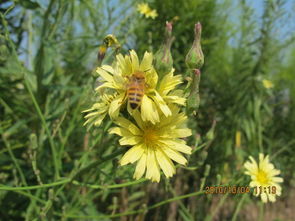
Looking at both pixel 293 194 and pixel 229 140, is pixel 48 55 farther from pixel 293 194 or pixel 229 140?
pixel 293 194

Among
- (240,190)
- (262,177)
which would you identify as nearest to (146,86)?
(240,190)

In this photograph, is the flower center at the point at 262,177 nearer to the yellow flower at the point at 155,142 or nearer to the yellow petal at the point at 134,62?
the yellow flower at the point at 155,142

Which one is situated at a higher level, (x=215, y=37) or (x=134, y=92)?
(x=215, y=37)

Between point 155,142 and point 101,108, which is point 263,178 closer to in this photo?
point 155,142

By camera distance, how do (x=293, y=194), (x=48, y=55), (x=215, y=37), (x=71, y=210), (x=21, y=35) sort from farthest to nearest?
1. (x=293, y=194)
2. (x=215, y=37)
3. (x=21, y=35)
4. (x=48, y=55)
5. (x=71, y=210)

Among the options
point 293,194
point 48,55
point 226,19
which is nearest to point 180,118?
point 48,55

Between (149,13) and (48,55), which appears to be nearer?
(48,55)

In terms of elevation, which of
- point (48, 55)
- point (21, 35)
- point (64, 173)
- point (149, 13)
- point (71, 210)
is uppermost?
point (149, 13)
